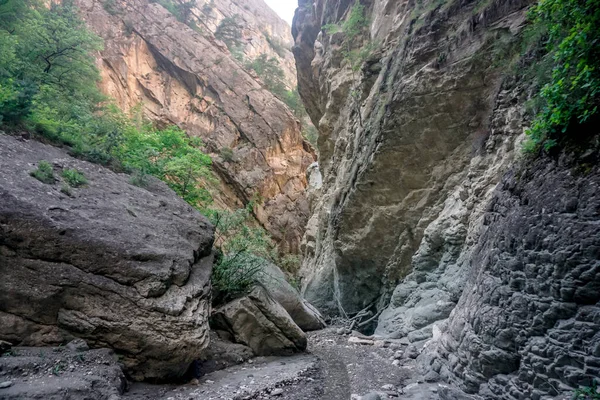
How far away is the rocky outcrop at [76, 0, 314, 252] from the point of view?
28.7 metres

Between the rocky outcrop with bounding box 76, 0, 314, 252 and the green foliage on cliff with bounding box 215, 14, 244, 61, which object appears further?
the green foliage on cliff with bounding box 215, 14, 244, 61

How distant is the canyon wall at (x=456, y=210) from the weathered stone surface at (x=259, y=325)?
3147 millimetres

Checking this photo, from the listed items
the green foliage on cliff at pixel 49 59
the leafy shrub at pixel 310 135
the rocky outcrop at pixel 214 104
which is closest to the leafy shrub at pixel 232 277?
the green foliage on cliff at pixel 49 59

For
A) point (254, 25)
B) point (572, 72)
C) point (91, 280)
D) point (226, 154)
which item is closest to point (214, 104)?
point (226, 154)

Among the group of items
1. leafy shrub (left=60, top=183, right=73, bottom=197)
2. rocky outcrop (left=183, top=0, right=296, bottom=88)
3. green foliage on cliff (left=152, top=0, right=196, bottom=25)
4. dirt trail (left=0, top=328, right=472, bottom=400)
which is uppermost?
rocky outcrop (left=183, top=0, right=296, bottom=88)

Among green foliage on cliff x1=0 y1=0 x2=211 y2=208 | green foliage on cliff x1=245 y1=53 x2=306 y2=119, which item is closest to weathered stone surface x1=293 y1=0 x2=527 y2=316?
green foliage on cliff x1=0 y1=0 x2=211 y2=208

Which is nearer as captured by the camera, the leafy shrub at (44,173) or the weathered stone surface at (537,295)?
the weathered stone surface at (537,295)

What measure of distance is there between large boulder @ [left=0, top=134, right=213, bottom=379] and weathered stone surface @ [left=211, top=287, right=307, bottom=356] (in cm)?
154

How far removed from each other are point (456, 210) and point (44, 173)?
997 centimetres

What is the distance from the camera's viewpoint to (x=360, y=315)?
13266 mm

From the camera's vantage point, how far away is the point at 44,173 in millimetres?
7020

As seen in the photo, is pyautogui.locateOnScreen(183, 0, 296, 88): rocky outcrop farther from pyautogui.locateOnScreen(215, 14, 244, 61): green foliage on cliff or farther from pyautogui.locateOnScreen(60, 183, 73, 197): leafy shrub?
pyautogui.locateOnScreen(60, 183, 73, 197): leafy shrub

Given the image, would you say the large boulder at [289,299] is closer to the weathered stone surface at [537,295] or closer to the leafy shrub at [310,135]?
the weathered stone surface at [537,295]

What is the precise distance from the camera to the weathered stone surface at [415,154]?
9.06m
